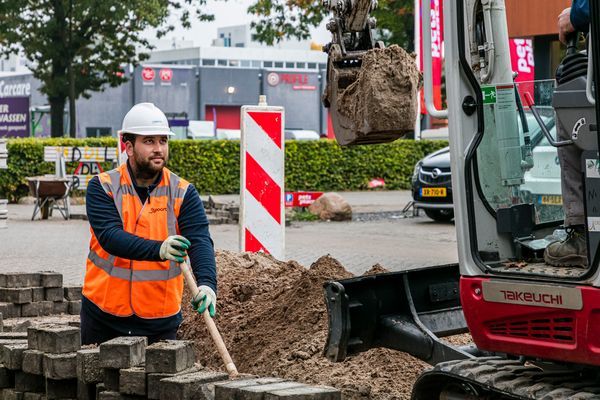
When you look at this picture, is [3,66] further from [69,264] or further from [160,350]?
[160,350]

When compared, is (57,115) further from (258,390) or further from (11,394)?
(258,390)

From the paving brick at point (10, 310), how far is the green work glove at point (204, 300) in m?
3.84

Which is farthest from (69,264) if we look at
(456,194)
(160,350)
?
(456,194)

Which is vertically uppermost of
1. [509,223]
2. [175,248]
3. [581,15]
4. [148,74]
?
[148,74]

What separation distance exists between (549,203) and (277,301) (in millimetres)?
3384

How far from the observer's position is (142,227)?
642cm

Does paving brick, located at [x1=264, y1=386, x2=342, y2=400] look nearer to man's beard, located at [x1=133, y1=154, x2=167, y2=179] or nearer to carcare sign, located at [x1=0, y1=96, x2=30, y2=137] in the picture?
man's beard, located at [x1=133, y1=154, x2=167, y2=179]

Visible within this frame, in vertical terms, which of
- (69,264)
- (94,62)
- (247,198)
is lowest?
(69,264)

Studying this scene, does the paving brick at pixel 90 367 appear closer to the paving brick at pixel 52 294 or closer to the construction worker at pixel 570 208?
the construction worker at pixel 570 208

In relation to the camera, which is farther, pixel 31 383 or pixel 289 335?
pixel 289 335

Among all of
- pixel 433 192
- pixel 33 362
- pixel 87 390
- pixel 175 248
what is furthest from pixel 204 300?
pixel 433 192

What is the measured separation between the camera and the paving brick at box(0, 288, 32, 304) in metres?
9.62

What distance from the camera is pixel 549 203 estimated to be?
18.0ft

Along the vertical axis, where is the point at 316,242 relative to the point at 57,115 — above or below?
below
